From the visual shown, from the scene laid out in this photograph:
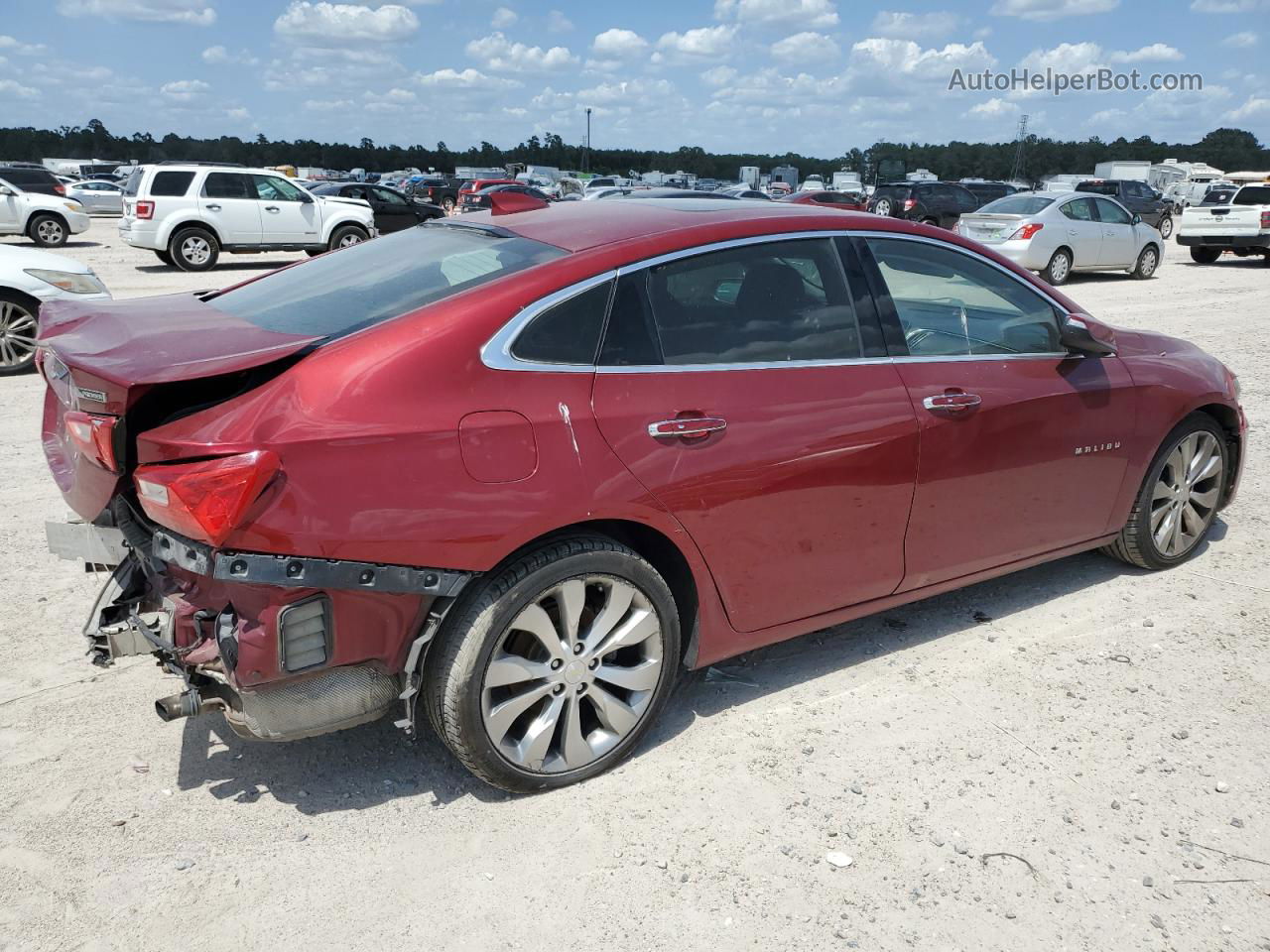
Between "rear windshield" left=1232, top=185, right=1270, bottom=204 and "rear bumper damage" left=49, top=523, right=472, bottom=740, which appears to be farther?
"rear windshield" left=1232, top=185, right=1270, bottom=204

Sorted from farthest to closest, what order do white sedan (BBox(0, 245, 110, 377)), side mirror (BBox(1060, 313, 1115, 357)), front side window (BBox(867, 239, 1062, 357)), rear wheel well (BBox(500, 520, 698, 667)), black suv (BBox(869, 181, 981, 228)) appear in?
black suv (BBox(869, 181, 981, 228)) < white sedan (BBox(0, 245, 110, 377)) < side mirror (BBox(1060, 313, 1115, 357)) < front side window (BBox(867, 239, 1062, 357)) < rear wheel well (BBox(500, 520, 698, 667))

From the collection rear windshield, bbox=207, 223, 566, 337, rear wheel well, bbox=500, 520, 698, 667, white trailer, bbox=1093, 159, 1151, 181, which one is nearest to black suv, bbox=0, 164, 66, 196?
rear windshield, bbox=207, 223, 566, 337

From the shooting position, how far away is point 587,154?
380 feet

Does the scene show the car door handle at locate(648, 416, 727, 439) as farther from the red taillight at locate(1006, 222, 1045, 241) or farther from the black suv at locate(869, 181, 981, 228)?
the black suv at locate(869, 181, 981, 228)

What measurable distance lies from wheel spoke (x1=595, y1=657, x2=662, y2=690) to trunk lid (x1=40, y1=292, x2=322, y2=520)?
1.29m

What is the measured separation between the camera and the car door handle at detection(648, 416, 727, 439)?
3.03m

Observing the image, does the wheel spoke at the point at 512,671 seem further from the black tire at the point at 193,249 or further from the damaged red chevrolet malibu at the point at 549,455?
the black tire at the point at 193,249

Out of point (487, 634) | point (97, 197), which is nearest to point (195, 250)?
point (487, 634)

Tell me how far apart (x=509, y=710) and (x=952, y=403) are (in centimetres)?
192

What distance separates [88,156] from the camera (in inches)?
3851

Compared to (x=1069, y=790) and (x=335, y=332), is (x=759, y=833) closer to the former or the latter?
(x=1069, y=790)

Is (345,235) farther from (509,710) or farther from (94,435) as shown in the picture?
(509,710)

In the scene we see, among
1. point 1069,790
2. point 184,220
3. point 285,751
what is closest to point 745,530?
point 1069,790

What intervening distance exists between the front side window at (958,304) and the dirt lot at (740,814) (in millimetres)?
1221
